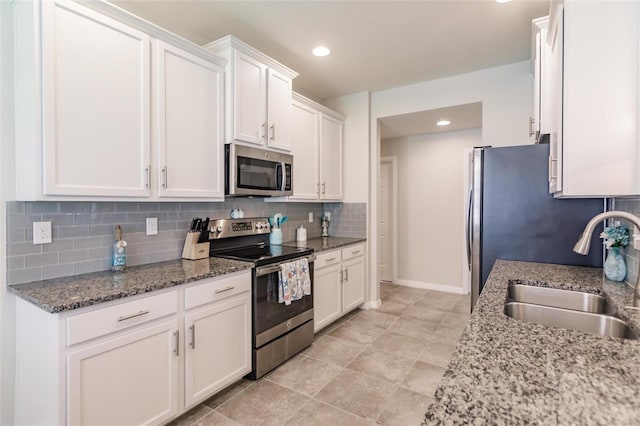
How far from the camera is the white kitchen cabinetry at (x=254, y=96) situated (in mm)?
2455

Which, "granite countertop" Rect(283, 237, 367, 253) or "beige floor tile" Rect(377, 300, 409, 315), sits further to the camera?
"beige floor tile" Rect(377, 300, 409, 315)

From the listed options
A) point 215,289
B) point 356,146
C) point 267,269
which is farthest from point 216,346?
point 356,146

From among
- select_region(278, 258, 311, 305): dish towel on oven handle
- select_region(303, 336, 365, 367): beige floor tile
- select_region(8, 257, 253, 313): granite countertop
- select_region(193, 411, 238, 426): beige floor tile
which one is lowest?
select_region(193, 411, 238, 426): beige floor tile

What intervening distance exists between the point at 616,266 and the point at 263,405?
216 cm

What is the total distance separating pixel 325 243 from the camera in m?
3.54

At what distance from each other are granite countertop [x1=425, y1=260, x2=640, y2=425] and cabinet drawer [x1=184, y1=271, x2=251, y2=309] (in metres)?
1.48

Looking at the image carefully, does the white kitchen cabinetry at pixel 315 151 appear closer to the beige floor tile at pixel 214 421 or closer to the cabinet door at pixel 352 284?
the cabinet door at pixel 352 284

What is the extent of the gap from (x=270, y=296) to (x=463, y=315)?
2.47 meters

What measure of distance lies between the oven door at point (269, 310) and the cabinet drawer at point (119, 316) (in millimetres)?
635

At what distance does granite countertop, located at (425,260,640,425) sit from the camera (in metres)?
0.64

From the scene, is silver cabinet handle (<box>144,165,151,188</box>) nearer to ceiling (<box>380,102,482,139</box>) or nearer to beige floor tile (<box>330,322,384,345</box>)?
beige floor tile (<box>330,322,384,345</box>)

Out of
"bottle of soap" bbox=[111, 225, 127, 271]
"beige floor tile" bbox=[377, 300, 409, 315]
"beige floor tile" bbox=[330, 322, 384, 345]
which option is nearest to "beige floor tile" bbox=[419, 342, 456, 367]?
"beige floor tile" bbox=[330, 322, 384, 345]

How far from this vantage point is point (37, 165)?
158 centimetres

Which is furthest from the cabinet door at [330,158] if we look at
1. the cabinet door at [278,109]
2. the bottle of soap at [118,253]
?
the bottle of soap at [118,253]
